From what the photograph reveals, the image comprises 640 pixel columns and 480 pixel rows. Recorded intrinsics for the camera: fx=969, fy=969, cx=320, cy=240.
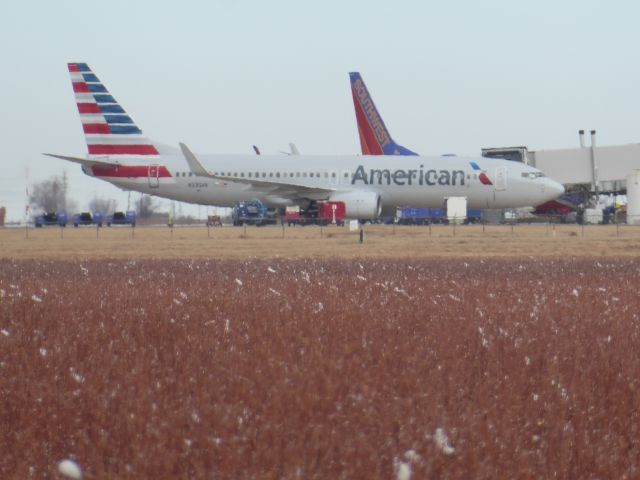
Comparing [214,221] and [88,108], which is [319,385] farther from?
[214,221]

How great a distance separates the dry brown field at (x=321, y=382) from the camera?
576 cm

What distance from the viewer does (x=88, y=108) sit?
6138 cm

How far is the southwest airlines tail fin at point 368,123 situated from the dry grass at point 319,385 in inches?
2970

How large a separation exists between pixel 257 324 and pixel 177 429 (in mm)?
4471

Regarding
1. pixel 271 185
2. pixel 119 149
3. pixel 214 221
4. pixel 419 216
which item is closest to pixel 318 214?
pixel 271 185

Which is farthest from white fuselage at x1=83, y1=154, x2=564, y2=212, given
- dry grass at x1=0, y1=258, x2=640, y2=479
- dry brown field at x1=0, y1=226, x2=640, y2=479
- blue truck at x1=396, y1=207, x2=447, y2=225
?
dry grass at x1=0, y1=258, x2=640, y2=479

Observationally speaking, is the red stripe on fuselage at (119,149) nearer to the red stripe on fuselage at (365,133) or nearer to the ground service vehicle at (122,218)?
the ground service vehicle at (122,218)

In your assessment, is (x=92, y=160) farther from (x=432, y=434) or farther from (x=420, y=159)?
(x=432, y=434)

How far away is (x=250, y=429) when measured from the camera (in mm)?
6121

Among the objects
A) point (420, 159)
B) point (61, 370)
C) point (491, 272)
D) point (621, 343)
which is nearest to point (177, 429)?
point (61, 370)

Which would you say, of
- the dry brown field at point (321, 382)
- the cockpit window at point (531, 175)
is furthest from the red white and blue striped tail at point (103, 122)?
the dry brown field at point (321, 382)

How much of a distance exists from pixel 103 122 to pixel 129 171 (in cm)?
397

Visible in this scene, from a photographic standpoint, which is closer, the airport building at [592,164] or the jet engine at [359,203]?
the jet engine at [359,203]

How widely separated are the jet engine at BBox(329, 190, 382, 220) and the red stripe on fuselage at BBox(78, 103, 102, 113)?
648 inches
